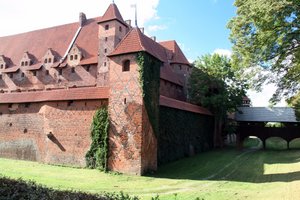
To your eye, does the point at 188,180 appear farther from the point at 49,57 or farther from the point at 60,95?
the point at 49,57

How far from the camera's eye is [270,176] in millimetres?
18156

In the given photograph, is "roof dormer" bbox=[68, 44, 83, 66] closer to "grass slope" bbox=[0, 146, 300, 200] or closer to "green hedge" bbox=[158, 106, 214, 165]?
"grass slope" bbox=[0, 146, 300, 200]

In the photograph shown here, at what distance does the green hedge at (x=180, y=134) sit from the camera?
22144 mm

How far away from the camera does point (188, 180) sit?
17.1 metres

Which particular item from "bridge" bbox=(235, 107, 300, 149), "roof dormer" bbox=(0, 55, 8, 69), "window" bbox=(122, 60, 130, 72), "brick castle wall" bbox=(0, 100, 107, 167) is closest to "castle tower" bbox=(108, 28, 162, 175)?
"window" bbox=(122, 60, 130, 72)

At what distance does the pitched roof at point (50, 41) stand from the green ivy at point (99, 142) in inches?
454

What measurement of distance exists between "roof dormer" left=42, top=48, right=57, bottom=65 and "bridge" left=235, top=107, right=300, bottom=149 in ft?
73.6

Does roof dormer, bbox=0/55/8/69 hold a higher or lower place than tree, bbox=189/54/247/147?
higher

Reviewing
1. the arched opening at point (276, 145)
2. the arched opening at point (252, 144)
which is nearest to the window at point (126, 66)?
the arched opening at point (252, 144)

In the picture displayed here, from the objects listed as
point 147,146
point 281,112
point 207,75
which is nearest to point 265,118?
point 281,112

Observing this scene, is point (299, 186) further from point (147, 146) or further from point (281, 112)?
point (281, 112)

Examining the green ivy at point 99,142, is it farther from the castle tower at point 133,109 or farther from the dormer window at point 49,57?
the dormer window at point 49,57

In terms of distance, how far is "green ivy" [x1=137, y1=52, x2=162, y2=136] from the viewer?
744 inches

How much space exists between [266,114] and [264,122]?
1.04 metres
